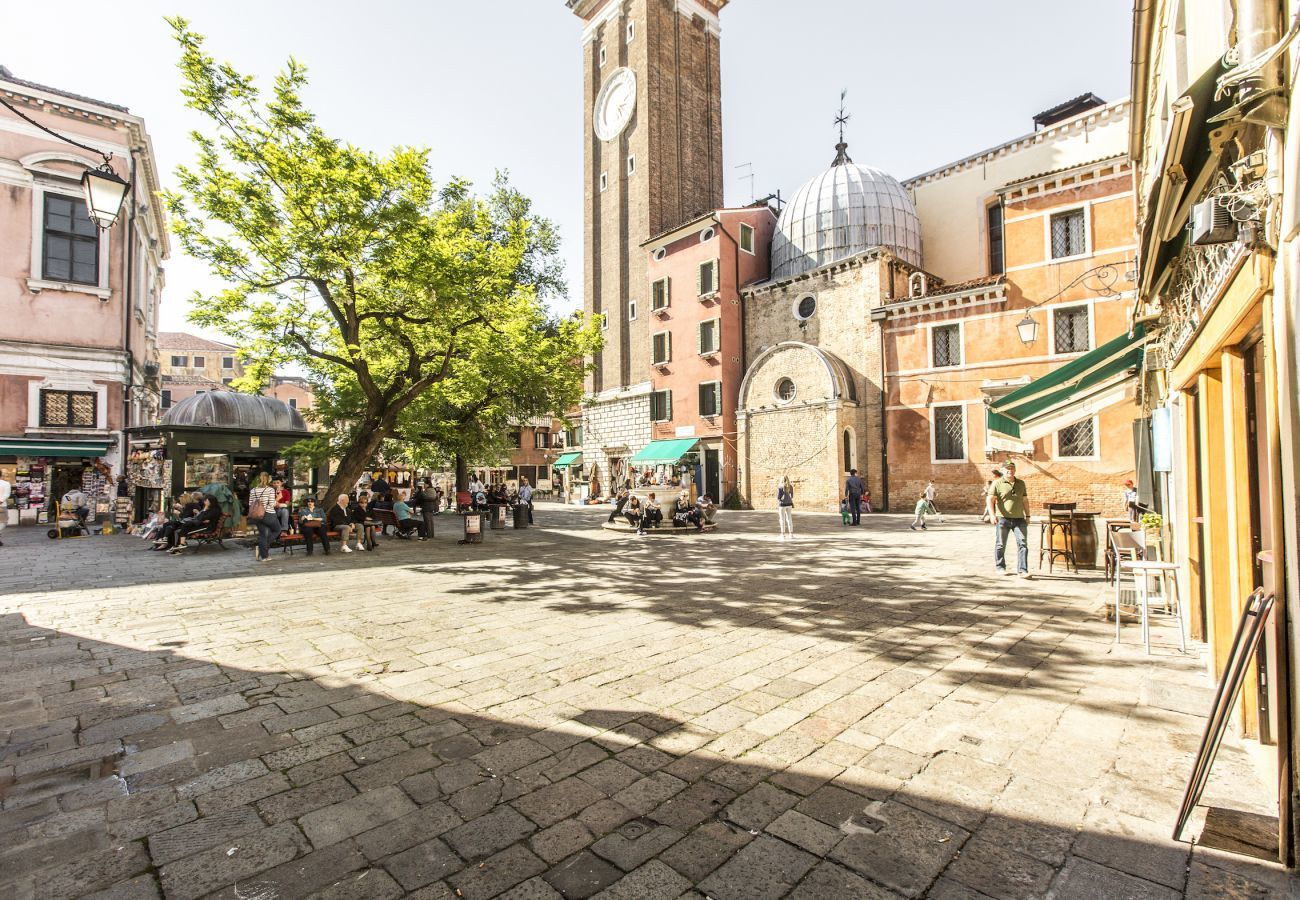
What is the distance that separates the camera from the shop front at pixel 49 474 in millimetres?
17844

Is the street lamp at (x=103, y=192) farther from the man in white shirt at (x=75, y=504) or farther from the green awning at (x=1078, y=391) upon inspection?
the man in white shirt at (x=75, y=504)

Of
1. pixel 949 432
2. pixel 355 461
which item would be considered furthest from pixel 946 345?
pixel 355 461

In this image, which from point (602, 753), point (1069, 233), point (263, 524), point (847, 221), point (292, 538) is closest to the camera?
point (602, 753)

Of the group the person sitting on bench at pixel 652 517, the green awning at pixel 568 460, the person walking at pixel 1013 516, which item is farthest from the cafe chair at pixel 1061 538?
the green awning at pixel 568 460

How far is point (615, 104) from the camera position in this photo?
33062 mm

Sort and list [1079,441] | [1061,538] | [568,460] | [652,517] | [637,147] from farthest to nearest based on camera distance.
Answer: [568,460], [637,147], [1079,441], [652,517], [1061,538]

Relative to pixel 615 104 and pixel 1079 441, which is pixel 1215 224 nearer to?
pixel 1079 441

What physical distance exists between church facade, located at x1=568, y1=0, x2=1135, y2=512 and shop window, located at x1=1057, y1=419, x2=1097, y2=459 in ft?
0.33

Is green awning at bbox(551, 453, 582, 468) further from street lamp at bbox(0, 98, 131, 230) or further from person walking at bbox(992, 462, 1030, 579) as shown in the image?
street lamp at bbox(0, 98, 131, 230)

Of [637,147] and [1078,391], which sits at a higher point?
[637,147]

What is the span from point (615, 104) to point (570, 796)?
1445 inches

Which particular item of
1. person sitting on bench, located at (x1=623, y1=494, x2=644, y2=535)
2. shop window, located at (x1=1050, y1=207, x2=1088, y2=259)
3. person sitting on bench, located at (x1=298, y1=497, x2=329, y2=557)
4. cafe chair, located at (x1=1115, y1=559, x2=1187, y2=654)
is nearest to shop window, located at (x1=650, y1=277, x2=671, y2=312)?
person sitting on bench, located at (x1=623, y1=494, x2=644, y2=535)

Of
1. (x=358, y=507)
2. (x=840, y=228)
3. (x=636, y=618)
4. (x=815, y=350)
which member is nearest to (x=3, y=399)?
(x=358, y=507)

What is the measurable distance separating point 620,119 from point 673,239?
854cm
